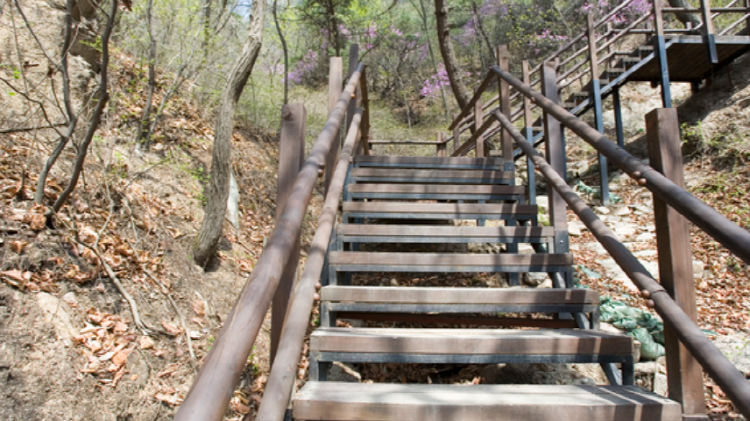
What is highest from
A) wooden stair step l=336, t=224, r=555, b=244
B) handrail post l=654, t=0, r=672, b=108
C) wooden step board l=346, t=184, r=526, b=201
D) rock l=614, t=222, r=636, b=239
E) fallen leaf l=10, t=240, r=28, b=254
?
handrail post l=654, t=0, r=672, b=108

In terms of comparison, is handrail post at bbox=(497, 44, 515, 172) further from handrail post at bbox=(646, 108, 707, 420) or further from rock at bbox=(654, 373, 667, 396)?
handrail post at bbox=(646, 108, 707, 420)

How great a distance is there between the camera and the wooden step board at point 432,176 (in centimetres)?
448

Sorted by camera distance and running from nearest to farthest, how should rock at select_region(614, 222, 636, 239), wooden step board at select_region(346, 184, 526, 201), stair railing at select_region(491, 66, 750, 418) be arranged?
stair railing at select_region(491, 66, 750, 418), wooden step board at select_region(346, 184, 526, 201), rock at select_region(614, 222, 636, 239)

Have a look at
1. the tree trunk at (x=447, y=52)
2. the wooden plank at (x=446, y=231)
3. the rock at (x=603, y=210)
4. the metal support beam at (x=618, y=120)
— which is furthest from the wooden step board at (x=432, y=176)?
the metal support beam at (x=618, y=120)

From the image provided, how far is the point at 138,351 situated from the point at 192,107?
4.85 m

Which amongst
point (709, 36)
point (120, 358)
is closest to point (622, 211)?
point (709, 36)

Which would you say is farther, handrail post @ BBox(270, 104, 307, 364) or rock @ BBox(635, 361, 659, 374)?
rock @ BBox(635, 361, 659, 374)

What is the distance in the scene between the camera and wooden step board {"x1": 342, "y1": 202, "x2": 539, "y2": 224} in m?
3.88

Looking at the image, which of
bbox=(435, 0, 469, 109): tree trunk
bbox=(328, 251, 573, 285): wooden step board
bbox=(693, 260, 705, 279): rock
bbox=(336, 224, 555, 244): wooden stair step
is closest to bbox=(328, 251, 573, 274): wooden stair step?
bbox=(328, 251, 573, 285): wooden step board

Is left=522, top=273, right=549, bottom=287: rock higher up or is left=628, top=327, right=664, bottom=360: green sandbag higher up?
left=522, top=273, right=549, bottom=287: rock

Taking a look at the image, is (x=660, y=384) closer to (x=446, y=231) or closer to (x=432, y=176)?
(x=446, y=231)

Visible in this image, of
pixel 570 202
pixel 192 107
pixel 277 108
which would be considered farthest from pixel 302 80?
pixel 570 202

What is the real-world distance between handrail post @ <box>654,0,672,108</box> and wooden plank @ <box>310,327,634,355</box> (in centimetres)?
709

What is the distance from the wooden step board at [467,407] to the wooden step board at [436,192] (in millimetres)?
2496
